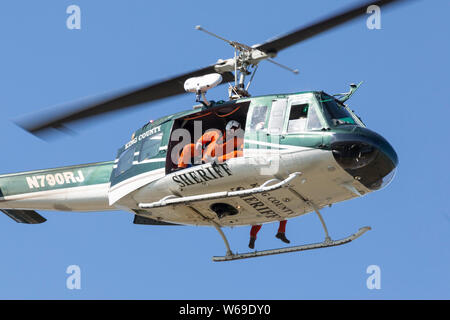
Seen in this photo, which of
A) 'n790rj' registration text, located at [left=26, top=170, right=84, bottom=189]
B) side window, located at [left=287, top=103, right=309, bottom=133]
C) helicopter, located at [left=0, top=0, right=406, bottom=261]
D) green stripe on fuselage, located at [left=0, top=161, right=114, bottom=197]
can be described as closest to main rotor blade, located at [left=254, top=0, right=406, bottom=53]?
helicopter, located at [left=0, top=0, right=406, bottom=261]

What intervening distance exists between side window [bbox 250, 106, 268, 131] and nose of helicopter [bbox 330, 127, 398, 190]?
1.44 m

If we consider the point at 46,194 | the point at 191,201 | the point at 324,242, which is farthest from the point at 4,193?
the point at 324,242

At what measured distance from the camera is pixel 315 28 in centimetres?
1560

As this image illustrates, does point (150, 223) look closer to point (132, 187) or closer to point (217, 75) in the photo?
point (132, 187)

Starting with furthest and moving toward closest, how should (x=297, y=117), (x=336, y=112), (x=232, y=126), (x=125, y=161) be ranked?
(x=125, y=161)
(x=232, y=126)
(x=336, y=112)
(x=297, y=117)

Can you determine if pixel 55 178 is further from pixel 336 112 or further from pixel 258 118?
pixel 336 112

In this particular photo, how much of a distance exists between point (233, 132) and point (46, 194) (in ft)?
17.4

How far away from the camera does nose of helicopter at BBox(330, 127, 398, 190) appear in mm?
15648

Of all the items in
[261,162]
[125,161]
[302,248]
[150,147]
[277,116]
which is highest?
[277,116]

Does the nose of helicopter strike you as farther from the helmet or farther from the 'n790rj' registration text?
the 'n790rj' registration text

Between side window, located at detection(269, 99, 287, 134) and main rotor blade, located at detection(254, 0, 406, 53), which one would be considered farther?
side window, located at detection(269, 99, 287, 134)

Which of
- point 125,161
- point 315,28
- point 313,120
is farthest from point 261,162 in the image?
point 125,161

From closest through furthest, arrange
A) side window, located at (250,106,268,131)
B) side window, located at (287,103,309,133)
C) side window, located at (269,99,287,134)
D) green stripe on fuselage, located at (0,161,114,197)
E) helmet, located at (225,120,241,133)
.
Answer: side window, located at (287,103,309,133) → side window, located at (269,99,287,134) → side window, located at (250,106,268,131) → helmet, located at (225,120,241,133) → green stripe on fuselage, located at (0,161,114,197)

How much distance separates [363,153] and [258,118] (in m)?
2.07
